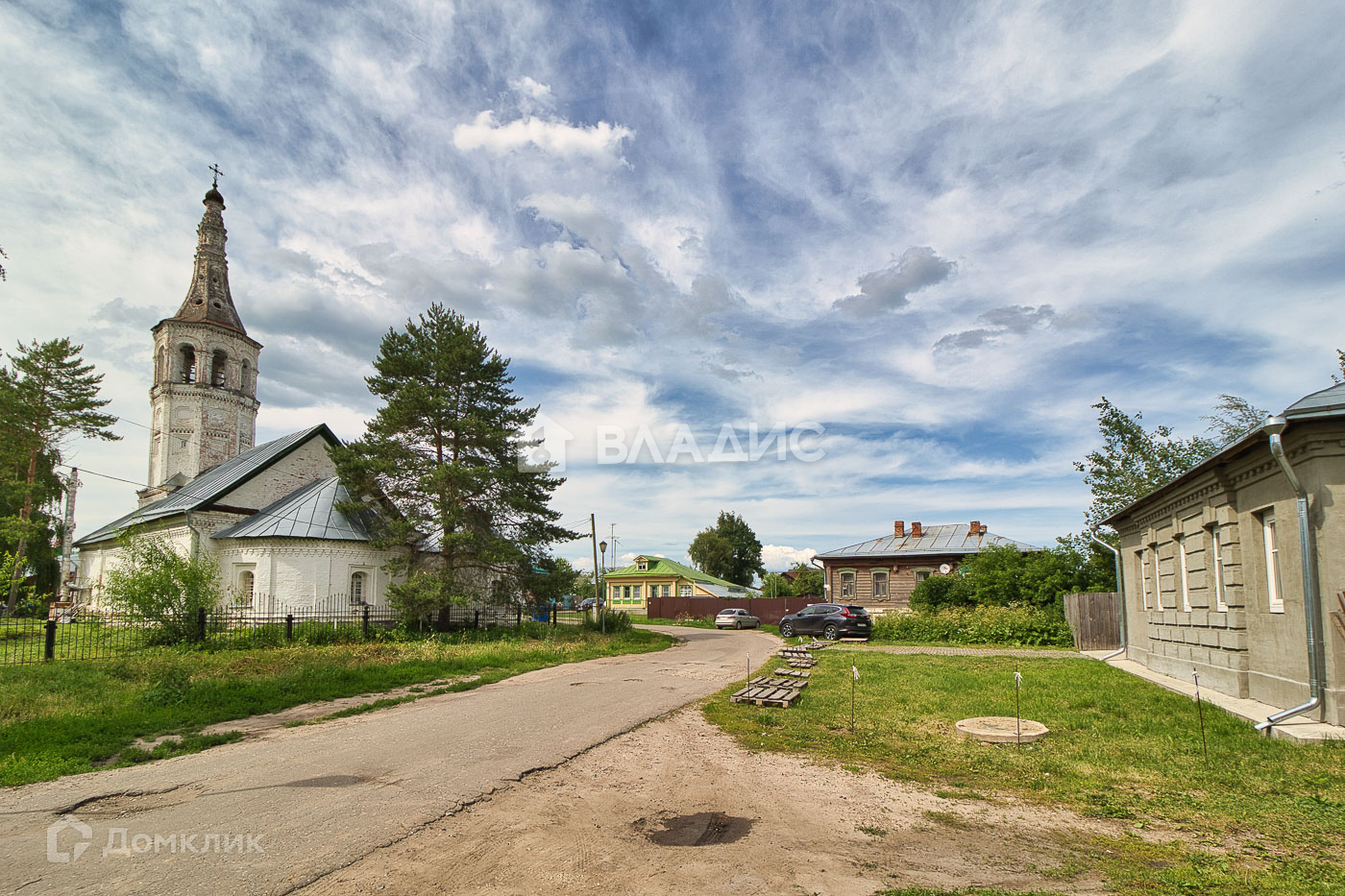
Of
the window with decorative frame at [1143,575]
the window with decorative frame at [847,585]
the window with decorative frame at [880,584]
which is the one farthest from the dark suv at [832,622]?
the window with decorative frame at [1143,575]

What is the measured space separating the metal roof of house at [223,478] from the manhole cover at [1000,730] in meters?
26.7

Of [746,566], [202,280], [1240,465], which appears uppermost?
[202,280]

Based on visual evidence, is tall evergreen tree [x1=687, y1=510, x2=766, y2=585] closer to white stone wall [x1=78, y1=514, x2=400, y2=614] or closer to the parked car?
the parked car

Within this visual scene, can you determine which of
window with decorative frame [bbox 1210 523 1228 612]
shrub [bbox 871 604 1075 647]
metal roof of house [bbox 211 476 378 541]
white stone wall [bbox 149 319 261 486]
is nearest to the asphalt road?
window with decorative frame [bbox 1210 523 1228 612]

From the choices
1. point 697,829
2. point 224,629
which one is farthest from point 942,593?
point 697,829

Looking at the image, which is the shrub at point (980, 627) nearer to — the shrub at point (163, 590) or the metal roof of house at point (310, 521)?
the metal roof of house at point (310, 521)

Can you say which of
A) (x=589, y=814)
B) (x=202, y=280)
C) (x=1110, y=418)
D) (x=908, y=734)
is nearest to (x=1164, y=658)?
(x=908, y=734)

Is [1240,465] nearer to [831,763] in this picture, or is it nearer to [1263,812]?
[1263,812]

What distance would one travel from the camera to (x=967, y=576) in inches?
1125

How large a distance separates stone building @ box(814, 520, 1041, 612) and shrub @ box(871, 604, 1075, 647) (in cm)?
651

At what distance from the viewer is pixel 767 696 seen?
11195mm

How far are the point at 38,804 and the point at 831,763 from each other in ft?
24.5

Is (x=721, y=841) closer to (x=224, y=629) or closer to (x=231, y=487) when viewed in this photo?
(x=224, y=629)

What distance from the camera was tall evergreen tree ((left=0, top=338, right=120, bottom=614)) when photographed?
32.2 meters
